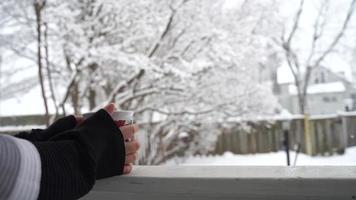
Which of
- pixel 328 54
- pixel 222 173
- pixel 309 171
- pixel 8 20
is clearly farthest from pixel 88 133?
pixel 328 54

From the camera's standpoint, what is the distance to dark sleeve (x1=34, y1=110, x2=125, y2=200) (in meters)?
0.49

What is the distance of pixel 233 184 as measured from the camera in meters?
0.62

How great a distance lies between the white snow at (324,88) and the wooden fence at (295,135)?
35 centimetres

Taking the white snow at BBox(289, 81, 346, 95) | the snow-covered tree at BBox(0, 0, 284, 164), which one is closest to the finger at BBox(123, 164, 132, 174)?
the snow-covered tree at BBox(0, 0, 284, 164)

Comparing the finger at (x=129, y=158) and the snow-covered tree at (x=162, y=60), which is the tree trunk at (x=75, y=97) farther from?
the finger at (x=129, y=158)

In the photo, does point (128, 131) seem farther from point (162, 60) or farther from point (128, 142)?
point (162, 60)

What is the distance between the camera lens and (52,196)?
0.48m

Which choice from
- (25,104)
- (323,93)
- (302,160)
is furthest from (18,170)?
(323,93)

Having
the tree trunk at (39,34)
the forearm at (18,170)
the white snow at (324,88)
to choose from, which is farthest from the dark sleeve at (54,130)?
the white snow at (324,88)

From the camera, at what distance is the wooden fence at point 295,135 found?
222cm

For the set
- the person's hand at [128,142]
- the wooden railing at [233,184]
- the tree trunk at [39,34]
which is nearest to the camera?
the wooden railing at [233,184]

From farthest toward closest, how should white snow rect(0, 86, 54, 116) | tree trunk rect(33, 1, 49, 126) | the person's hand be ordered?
white snow rect(0, 86, 54, 116)
tree trunk rect(33, 1, 49, 126)
the person's hand

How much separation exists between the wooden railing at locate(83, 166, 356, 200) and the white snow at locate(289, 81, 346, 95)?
295 centimetres

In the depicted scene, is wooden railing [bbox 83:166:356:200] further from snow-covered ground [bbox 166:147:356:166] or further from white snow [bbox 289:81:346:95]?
white snow [bbox 289:81:346:95]
